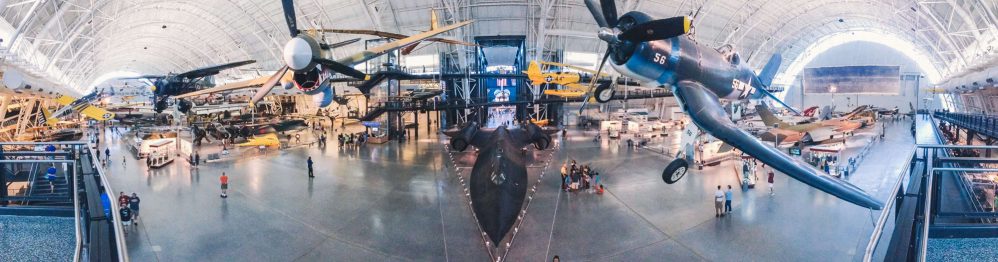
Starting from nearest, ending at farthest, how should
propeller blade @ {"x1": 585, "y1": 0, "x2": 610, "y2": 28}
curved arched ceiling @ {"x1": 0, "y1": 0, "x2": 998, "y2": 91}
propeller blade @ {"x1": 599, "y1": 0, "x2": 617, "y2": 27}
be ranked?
propeller blade @ {"x1": 599, "y1": 0, "x2": 617, "y2": 27} → propeller blade @ {"x1": 585, "y1": 0, "x2": 610, "y2": 28} → curved arched ceiling @ {"x1": 0, "y1": 0, "x2": 998, "y2": 91}

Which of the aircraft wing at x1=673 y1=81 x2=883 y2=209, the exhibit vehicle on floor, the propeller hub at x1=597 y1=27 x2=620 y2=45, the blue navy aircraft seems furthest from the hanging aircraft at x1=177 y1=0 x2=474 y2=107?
the exhibit vehicle on floor

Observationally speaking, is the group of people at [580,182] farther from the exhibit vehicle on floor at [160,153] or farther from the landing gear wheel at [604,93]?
the exhibit vehicle on floor at [160,153]

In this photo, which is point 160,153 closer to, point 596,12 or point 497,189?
point 497,189

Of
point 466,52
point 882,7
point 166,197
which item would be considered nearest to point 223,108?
point 466,52

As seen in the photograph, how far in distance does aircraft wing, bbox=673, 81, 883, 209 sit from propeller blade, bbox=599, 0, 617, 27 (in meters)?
2.32

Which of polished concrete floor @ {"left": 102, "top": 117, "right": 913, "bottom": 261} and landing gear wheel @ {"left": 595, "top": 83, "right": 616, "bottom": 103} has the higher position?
landing gear wheel @ {"left": 595, "top": 83, "right": 616, "bottom": 103}

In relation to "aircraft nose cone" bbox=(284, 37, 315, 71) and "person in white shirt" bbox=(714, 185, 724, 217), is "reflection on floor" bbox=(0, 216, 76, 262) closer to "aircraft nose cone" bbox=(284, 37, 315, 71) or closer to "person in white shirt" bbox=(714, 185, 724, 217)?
"aircraft nose cone" bbox=(284, 37, 315, 71)

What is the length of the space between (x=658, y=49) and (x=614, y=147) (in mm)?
20885

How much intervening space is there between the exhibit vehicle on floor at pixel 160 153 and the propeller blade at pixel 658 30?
23.8 meters

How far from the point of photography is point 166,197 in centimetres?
1617

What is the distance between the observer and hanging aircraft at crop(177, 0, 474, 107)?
1207cm

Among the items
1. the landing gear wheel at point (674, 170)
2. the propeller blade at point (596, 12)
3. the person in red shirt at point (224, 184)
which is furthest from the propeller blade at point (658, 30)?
the person in red shirt at point (224, 184)

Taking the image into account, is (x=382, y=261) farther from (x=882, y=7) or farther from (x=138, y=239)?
(x=882, y=7)

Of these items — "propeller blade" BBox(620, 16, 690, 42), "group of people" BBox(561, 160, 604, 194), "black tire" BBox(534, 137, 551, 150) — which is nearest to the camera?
"propeller blade" BBox(620, 16, 690, 42)
